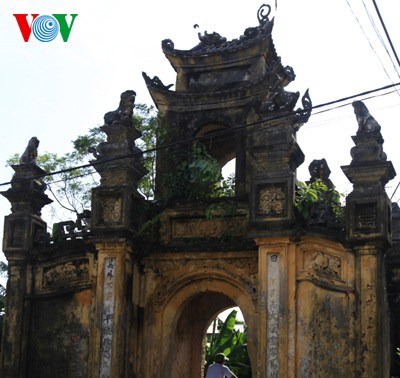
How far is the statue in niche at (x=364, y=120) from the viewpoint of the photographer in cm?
1312

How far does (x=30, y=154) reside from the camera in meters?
15.7

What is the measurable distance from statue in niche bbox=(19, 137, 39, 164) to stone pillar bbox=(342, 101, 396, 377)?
648 centimetres

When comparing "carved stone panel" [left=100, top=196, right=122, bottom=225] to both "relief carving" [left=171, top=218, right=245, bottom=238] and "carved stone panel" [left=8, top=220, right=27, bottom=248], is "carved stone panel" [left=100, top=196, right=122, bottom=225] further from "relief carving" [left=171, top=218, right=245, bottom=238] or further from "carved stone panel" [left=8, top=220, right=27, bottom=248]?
"carved stone panel" [left=8, top=220, right=27, bottom=248]

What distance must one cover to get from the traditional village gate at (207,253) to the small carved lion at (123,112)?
1.7 inches

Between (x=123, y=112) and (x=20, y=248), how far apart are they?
3.40 m

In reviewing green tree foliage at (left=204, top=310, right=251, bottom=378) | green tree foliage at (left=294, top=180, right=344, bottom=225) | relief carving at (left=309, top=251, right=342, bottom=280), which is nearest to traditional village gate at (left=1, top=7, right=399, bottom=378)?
relief carving at (left=309, top=251, right=342, bottom=280)

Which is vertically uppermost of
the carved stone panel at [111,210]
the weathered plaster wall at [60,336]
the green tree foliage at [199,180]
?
the green tree foliage at [199,180]

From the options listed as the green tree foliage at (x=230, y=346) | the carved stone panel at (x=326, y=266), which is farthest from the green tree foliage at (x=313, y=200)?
the green tree foliage at (x=230, y=346)

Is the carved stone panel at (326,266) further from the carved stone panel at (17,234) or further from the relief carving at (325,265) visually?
the carved stone panel at (17,234)

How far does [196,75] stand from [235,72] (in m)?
0.88

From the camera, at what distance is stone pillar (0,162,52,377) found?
1488 cm

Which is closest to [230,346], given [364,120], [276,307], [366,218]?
[276,307]

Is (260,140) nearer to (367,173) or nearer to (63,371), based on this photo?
(367,173)

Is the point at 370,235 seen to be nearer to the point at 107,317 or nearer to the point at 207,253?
the point at 207,253
